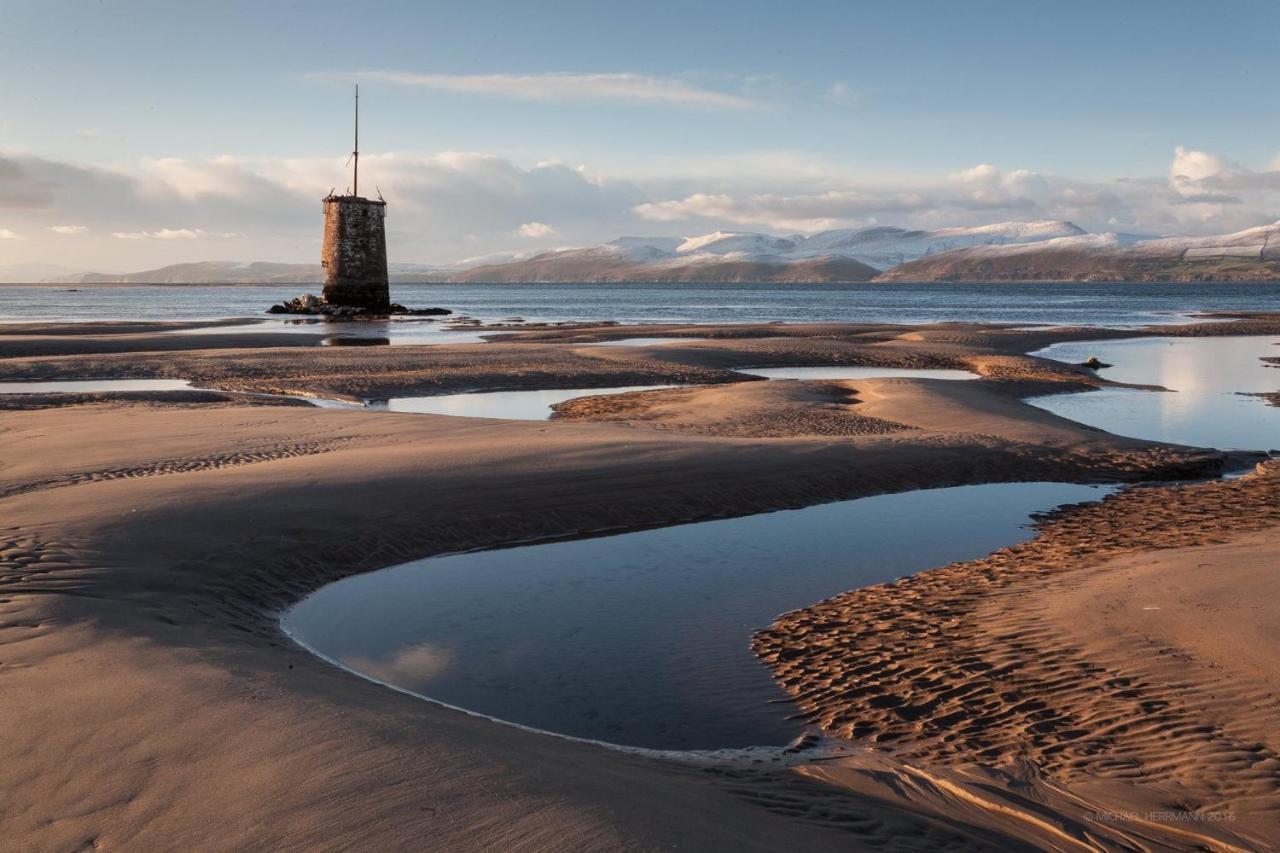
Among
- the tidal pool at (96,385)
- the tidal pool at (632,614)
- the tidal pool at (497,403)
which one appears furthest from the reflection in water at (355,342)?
the tidal pool at (632,614)

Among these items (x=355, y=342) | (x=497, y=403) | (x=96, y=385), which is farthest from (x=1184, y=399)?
(x=355, y=342)

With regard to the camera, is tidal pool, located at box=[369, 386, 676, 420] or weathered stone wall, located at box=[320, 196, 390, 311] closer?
tidal pool, located at box=[369, 386, 676, 420]

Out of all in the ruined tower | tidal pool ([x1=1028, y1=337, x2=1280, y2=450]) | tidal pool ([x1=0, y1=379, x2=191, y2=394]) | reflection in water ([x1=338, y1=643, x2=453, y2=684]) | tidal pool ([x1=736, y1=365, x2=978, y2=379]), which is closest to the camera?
reflection in water ([x1=338, y1=643, x2=453, y2=684])

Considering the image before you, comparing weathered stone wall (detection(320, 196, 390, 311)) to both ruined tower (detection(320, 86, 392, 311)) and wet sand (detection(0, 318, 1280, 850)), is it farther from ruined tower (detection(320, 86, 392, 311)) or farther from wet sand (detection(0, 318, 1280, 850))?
wet sand (detection(0, 318, 1280, 850))

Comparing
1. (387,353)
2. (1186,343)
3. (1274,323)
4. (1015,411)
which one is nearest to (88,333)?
(387,353)

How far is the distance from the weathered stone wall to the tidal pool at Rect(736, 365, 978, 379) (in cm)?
3534

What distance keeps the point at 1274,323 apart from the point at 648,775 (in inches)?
2470

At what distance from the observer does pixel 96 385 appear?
25359 millimetres

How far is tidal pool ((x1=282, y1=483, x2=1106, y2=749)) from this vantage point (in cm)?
700

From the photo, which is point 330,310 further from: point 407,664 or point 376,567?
point 407,664

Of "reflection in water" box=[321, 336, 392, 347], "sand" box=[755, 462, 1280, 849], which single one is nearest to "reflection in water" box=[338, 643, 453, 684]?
"sand" box=[755, 462, 1280, 849]

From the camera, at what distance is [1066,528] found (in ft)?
38.7

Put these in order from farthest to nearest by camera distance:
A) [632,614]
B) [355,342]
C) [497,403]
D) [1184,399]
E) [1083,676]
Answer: [355,342], [1184,399], [497,403], [632,614], [1083,676]

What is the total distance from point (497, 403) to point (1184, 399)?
52.6ft
